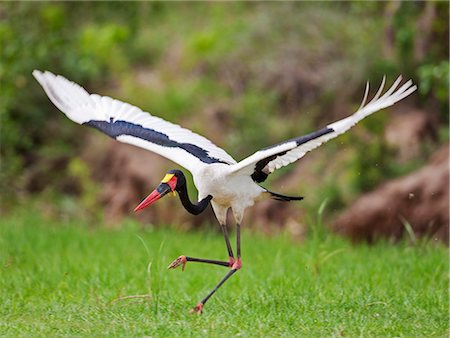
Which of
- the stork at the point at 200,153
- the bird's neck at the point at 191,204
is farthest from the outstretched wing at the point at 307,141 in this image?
the bird's neck at the point at 191,204

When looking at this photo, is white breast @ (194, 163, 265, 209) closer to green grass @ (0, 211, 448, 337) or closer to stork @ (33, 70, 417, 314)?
stork @ (33, 70, 417, 314)

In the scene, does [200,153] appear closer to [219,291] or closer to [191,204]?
[191,204]

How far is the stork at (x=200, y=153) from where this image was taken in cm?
511

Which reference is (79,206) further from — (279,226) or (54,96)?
(54,96)

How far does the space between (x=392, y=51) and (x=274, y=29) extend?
1952 millimetres

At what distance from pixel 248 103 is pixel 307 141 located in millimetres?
7015

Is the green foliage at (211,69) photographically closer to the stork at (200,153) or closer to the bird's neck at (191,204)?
the stork at (200,153)

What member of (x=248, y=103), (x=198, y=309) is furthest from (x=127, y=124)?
(x=248, y=103)

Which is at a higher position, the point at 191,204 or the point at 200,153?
the point at 200,153

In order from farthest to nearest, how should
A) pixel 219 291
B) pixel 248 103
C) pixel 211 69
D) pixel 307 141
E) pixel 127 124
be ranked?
pixel 211 69 → pixel 248 103 → pixel 219 291 → pixel 127 124 → pixel 307 141

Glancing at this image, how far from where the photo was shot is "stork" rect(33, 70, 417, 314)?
5.11 meters

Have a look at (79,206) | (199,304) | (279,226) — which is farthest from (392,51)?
(199,304)

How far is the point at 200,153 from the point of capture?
233 inches

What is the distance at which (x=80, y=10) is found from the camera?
1373 cm
